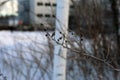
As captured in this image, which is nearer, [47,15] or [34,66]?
[34,66]

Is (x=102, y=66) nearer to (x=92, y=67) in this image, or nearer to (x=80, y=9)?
(x=92, y=67)

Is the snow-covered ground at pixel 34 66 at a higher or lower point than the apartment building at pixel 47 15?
lower

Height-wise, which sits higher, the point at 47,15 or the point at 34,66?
the point at 47,15

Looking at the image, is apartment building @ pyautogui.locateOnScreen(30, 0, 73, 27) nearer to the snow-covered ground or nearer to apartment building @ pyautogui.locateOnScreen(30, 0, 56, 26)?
apartment building @ pyautogui.locateOnScreen(30, 0, 56, 26)

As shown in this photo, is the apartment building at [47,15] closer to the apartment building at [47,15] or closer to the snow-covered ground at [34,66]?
the apartment building at [47,15]

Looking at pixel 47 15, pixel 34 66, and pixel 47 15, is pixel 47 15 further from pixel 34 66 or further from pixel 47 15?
pixel 34 66

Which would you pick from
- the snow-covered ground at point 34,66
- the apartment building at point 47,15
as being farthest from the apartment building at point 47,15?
the snow-covered ground at point 34,66

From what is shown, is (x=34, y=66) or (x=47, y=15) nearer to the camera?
(x=34, y=66)

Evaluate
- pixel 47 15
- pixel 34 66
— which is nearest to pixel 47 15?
pixel 47 15

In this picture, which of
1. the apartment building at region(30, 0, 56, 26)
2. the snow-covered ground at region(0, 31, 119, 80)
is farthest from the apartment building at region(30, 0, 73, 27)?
the snow-covered ground at region(0, 31, 119, 80)

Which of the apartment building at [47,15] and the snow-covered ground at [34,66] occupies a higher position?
the apartment building at [47,15]

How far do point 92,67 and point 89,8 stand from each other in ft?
2.79

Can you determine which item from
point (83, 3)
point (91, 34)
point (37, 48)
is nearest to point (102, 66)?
point (91, 34)

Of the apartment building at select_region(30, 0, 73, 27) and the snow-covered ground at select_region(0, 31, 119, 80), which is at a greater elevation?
the apartment building at select_region(30, 0, 73, 27)
